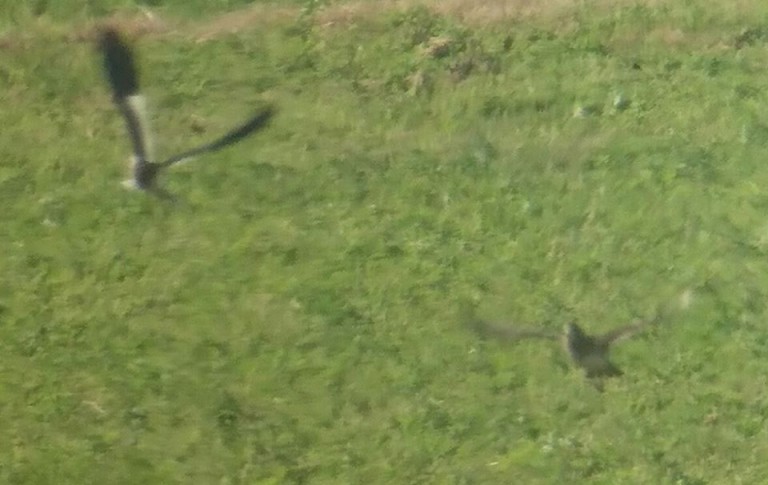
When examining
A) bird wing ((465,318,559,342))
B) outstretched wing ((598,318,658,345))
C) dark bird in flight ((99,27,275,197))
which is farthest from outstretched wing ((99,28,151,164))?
outstretched wing ((598,318,658,345))

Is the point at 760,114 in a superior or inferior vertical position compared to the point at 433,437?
superior

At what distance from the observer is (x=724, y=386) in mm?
1999

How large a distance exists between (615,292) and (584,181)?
0.20 m

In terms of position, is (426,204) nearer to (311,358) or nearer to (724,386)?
(311,358)

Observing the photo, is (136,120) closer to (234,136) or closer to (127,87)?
(127,87)

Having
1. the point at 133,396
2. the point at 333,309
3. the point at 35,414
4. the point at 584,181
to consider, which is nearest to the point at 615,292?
the point at 584,181

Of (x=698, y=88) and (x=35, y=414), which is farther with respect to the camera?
(x=698, y=88)

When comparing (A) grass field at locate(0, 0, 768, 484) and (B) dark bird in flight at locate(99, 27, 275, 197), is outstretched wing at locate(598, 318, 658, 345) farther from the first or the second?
(B) dark bird in flight at locate(99, 27, 275, 197)

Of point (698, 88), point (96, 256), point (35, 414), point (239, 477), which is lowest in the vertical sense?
point (239, 477)

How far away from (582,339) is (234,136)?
27.6 inches

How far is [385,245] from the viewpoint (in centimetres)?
200

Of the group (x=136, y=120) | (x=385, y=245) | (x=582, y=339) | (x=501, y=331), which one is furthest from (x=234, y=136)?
(x=582, y=339)

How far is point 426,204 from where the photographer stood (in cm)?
201

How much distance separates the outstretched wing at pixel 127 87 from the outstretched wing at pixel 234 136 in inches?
2.2
